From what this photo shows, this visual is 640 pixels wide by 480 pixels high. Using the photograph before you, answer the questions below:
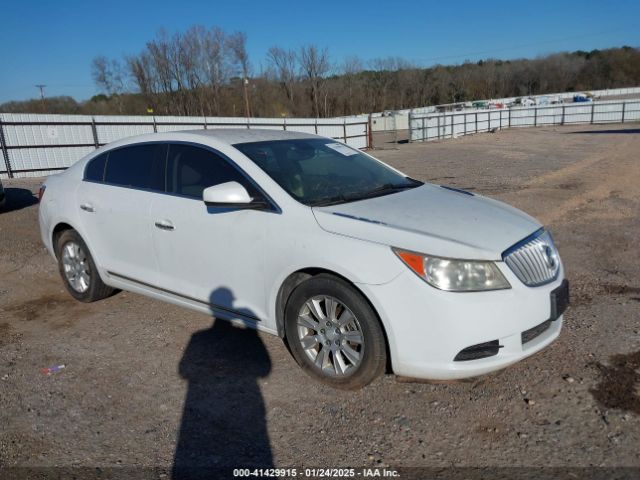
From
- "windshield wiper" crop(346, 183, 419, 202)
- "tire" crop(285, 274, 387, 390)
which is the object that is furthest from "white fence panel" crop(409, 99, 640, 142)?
"tire" crop(285, 274, 387, 390)

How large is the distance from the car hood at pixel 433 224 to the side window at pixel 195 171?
0.84m

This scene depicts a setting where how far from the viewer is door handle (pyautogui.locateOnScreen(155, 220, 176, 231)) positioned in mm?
3742

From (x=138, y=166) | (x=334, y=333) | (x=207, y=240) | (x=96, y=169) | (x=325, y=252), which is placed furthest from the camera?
(x=96, y=169)

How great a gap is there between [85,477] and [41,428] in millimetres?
616

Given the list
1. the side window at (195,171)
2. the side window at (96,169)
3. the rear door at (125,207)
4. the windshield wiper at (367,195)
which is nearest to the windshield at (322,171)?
the windshield wiper at (367,195)

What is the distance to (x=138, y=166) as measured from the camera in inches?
164

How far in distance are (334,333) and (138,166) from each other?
2.27 metres

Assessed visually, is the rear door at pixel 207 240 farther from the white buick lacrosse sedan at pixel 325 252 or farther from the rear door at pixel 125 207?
the rear door at pixel 125 207

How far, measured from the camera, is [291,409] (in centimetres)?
298

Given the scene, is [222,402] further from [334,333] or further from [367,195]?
[367,195]

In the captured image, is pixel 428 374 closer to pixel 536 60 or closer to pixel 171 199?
pixel 171 199

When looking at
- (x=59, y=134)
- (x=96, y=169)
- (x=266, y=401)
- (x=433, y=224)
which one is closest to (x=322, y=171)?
(x=433, y=224)

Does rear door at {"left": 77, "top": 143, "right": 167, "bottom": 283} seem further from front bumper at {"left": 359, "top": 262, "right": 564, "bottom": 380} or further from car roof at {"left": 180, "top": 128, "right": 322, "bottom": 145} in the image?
front bumper at {"left": 359, "top": 262, "right": 564, "bottom": 380}

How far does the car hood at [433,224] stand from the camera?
2.79m
